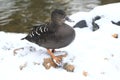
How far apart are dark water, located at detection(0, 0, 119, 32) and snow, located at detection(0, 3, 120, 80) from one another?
4217mm

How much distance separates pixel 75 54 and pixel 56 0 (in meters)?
7.64

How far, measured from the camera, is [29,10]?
12852 millimetres

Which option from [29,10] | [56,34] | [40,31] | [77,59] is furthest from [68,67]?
[29,10]

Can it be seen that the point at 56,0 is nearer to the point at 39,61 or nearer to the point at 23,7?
the point at 23,7

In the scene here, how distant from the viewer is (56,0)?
1379 cm

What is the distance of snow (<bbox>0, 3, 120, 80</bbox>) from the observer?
597 cm

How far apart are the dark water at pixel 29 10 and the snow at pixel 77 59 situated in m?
4.22

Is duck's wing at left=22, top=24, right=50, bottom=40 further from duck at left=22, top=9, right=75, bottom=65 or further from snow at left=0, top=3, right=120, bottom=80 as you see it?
snow at left=0, top=3, right=120, bottom=80

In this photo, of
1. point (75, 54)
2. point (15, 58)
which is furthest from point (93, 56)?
point (15, 58)

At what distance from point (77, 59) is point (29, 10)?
22.6 ft

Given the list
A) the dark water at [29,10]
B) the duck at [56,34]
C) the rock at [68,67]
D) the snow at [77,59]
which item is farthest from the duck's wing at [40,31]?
the dark water at [29,10]

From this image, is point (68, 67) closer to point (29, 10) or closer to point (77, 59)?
point (77, 59)

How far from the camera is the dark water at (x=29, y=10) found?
1159 cm

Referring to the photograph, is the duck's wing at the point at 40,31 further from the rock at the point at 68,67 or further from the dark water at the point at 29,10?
the dark water at the point at 29,10
